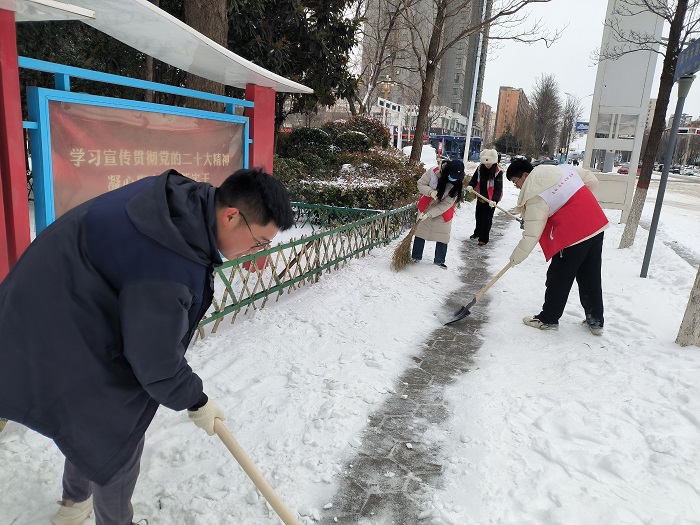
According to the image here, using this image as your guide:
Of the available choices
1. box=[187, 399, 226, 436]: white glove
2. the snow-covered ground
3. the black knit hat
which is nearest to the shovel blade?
the snow-covered ground

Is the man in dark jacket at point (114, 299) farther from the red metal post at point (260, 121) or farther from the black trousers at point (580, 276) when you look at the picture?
the red metal post at point (260, 121)

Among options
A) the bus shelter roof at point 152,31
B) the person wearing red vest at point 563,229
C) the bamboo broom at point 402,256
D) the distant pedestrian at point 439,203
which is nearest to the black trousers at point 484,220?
the distant pedestrian at point 439,203

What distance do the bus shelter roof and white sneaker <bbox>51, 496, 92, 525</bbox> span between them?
2.33 meters

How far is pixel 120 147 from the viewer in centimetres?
349

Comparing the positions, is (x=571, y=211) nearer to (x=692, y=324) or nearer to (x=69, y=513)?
(x=692, y=324)

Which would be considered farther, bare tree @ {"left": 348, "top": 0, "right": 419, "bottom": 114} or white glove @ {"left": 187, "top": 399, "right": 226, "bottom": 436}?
bare tree @ {"left": 348, "top": 0, "right": 419, "bottom": 114}

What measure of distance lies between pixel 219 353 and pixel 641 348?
3350 millimetres

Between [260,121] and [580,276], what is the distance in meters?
3.51

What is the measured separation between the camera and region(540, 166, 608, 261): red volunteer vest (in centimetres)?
386

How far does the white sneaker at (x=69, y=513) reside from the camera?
185 cm

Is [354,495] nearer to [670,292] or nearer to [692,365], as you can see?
[692,365]

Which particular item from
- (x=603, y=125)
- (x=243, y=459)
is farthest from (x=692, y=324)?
(x=603, y=125)

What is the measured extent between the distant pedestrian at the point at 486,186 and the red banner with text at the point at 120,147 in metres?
4.60

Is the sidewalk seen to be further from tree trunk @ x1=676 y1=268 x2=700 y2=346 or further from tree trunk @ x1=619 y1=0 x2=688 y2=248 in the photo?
tree trunk @ x1=619 y1=0 x2=688 y2=248
